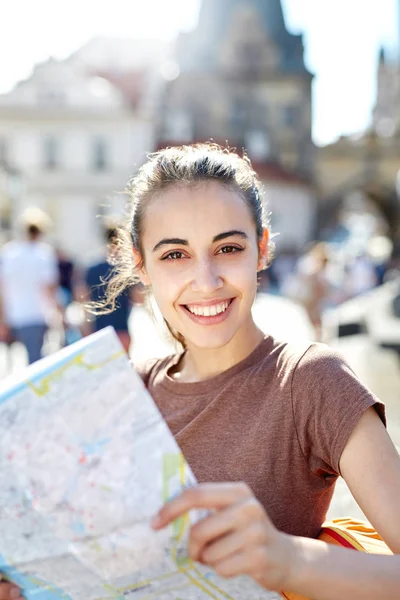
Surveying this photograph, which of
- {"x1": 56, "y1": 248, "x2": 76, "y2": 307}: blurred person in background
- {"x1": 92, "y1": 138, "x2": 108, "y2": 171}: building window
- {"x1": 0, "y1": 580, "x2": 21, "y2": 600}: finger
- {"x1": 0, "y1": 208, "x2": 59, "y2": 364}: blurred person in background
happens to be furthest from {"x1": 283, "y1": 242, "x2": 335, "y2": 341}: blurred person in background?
{"x1": 92, "y1": 138, "x2": 108, "y2": 171}: building window

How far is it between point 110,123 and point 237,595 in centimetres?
3703

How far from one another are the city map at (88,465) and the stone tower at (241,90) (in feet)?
144

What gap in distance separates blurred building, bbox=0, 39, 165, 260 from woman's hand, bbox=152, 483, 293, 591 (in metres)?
35.5

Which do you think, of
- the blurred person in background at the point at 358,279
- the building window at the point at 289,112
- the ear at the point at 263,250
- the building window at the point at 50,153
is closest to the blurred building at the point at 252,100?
the building window at the point at 289,112

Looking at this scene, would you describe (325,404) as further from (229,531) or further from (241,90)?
(241,90)

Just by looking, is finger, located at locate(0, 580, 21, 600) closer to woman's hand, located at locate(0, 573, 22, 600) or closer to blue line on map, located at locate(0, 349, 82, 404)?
woman's hand, located at locate(0, 573, 22, 600)

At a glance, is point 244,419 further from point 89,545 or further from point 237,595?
point 89,545

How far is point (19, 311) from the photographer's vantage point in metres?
6.63

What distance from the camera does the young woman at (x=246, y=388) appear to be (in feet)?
4.42

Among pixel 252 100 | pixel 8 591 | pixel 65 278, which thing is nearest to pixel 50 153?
pixel 252 100

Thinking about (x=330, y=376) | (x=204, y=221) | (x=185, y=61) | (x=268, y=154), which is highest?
(x=185, y=61)

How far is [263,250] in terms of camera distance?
1974 mm

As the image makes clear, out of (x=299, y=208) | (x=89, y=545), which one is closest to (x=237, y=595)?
(x=89, y=545)

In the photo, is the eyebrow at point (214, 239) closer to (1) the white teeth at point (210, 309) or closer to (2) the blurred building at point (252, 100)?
(1) the white teeth at point (210, 309)
